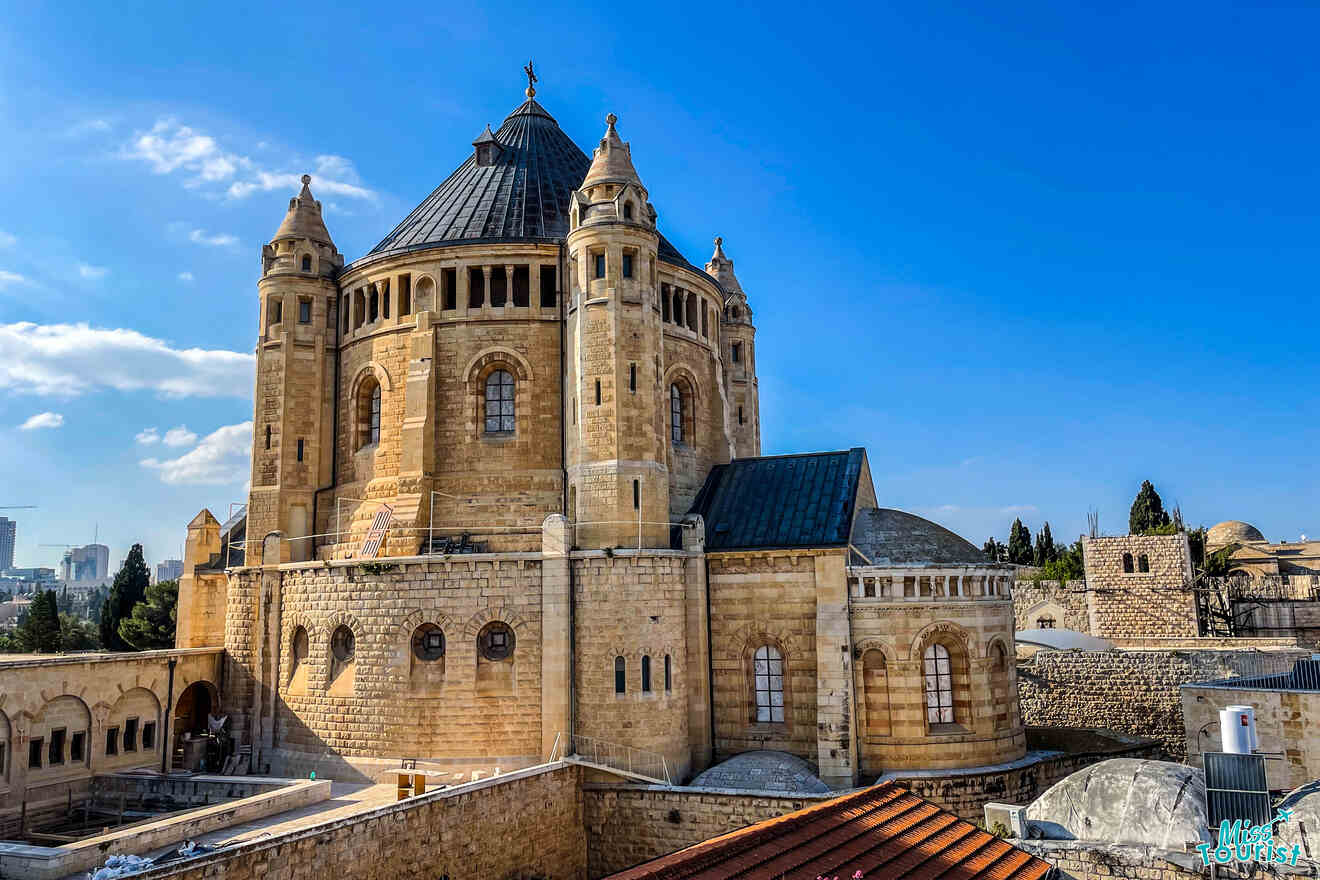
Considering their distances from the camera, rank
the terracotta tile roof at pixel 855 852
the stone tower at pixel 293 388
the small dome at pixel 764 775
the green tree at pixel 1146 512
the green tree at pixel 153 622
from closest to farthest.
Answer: the terracotta tile roof at pixel 855 852 < the small dome at pixel 764 775 < the stone tower at pixel 293 388 < the green tree at pixel 153 622 < the green tree at pixel 1146 512

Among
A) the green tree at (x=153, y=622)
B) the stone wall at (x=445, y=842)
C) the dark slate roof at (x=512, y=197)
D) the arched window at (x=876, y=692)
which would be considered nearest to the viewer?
the stone wall at (x=445, y=842)

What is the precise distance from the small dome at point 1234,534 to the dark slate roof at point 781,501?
229ft

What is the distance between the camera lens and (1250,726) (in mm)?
17797

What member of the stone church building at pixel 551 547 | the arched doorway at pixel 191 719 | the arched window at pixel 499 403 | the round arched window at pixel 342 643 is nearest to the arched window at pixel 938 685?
the stone church building at pixel 551 547

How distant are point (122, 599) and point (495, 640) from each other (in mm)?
46267

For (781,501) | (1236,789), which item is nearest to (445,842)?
(781,501)

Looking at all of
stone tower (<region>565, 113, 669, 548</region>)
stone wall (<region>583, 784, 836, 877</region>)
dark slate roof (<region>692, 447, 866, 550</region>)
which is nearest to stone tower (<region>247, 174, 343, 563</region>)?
stone tower (<region>565, 113, 669, 548</region>)

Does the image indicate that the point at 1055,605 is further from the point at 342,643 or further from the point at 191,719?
the point at 191,719

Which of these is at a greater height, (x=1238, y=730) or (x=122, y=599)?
(x=122, y=599)

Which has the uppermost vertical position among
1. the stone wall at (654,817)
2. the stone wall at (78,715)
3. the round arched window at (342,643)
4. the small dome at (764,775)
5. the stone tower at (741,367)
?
the stone tower at (741,367)

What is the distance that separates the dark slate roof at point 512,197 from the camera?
3303 centimetres

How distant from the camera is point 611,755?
26469 mm

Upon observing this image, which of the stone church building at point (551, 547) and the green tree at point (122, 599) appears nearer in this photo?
the stone church building at point (551, 547)

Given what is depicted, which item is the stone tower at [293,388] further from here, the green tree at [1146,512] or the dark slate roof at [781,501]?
the green tree at [1146,512]
